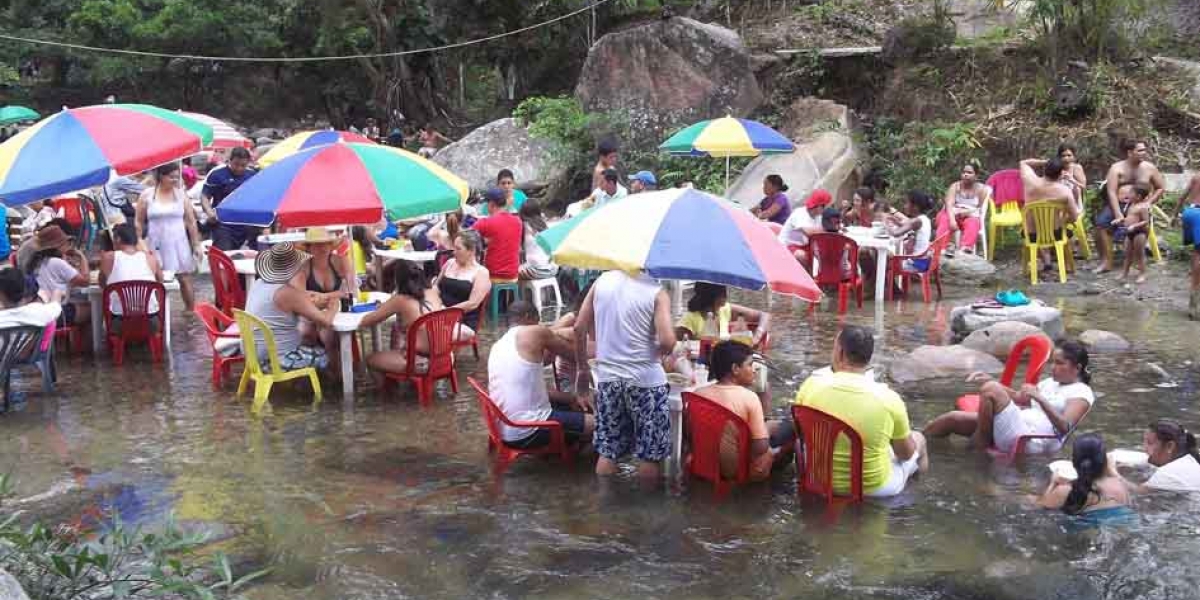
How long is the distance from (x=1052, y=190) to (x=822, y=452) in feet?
26.5

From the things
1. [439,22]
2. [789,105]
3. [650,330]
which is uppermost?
[439,22]

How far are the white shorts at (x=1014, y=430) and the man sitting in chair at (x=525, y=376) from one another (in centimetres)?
254

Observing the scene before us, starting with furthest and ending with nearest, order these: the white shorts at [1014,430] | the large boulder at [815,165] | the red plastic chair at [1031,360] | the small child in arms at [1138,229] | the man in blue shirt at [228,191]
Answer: the large boulder at [815,165], the small child in arms at [1138,229], the man in blue shirt at [228,191], the red plastic chair at [1031,360], the white shorts at [1014,430]

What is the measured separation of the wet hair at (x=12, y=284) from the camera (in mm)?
8352

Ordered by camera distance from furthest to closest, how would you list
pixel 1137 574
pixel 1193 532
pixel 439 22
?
pixel 439 22
pixel 1193 532
pixel 1137 574

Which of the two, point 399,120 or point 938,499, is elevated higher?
point 399,120

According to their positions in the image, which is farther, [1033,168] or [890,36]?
[890,36]

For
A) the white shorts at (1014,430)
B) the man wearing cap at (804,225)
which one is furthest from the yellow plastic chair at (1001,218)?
the white shorts at (1014,430)

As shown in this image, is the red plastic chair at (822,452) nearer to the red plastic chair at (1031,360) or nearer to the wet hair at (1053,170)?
the red plastic chair at (1031,360)

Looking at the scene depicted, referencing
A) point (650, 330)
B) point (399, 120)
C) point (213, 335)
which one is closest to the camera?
point (650, 330)

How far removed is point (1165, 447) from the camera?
246 inches

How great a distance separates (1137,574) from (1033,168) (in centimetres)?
941

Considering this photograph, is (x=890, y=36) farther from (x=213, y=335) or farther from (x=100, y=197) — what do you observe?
(x=213, y=335)

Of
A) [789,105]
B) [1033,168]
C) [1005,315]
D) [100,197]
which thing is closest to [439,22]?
[789,105]
